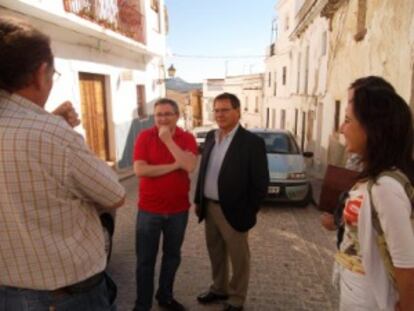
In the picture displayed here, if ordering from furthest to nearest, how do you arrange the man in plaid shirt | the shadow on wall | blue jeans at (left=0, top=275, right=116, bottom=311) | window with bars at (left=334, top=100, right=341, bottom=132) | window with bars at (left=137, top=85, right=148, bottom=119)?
1. window with bars at (left=137, top=85, right=148, bottom=119)
2. the shadow on wall
3. window with bars at (left=334, top=100, right=341, bottom=132)
4. blue jeans at (left=0, top=275, right=116, bottom=311)
5. the man in plaid shirt

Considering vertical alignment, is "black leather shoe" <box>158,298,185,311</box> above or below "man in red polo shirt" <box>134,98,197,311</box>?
below

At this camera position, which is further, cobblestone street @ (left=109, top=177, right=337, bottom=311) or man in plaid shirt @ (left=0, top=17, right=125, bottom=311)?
cobblestone street @ (left=109, top=177, right=337, bottom=311)

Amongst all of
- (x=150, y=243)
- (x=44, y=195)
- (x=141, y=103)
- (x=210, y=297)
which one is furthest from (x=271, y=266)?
(x=141, y=103)

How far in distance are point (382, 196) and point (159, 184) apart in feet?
6.01

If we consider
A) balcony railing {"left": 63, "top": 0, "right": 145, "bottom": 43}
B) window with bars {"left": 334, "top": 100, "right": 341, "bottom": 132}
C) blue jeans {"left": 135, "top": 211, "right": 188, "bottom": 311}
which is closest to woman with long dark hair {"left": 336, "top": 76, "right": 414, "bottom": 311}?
blue jeans {"left": 135, "top": 211, "right": 188, "bottom": 311}

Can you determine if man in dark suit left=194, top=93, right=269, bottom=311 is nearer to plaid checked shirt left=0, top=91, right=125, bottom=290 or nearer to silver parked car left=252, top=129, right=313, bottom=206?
plaid checked shirt left=0, top=91, right=125, bottom=290

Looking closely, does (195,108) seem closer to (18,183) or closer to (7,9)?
(7,9)

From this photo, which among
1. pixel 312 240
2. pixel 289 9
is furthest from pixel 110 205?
pixel 289 9

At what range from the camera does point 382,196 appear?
1.31m

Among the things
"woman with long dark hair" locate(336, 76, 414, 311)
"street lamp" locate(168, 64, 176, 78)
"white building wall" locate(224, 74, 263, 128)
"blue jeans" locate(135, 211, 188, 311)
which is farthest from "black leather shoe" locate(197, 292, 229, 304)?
"white building wall" locate(224, 74, 263, 128)

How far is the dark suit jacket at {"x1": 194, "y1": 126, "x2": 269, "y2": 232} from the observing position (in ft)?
9.46

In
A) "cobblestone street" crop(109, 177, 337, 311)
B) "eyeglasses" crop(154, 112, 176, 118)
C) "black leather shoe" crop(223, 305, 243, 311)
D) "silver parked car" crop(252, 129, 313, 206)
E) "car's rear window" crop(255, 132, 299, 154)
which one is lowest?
"cobblestone street" crop(109, 177, 337, 311)

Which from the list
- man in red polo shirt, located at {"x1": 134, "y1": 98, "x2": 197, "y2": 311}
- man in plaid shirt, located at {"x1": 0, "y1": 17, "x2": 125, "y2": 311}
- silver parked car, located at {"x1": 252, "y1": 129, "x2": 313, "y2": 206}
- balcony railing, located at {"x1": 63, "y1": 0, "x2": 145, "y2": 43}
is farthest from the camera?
balcony railing, located at {"x1": 63, "y1": 0, "x2": 145, "y2": 43}

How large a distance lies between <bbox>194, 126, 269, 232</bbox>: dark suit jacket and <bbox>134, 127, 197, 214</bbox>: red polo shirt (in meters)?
0.39
